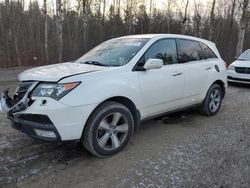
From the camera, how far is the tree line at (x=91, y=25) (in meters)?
17.5

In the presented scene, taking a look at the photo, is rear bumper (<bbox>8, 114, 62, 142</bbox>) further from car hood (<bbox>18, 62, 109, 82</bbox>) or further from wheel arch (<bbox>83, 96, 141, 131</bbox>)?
wheel arch (<bbox>83, 96, 141, 131</bbox>)

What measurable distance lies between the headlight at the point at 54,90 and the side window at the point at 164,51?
150cm

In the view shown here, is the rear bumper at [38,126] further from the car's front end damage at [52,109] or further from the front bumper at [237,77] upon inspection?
the front bumper at [237,77]

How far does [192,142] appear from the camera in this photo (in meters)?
4.48

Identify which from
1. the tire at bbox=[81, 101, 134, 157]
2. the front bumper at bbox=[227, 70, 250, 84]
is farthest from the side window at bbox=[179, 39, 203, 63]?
the front bumper at bbox=[227, 70, 250, 84]

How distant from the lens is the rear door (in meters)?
5.05

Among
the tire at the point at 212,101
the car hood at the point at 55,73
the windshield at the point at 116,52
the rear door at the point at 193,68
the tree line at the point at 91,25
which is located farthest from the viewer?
the tree line at the point at 91,25

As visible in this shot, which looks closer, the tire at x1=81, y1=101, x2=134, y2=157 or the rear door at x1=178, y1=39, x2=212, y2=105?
the tire at x1=81, y1=101, x2=134, y2=157

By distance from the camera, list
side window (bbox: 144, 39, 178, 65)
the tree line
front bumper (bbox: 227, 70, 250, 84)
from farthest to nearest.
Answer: the tree line
front bumper (bbox: 227, 70, 250, 84)
side window (bbox: 144, 39, 178, 65)

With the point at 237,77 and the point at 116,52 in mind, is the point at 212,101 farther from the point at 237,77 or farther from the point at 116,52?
the point at 237,77

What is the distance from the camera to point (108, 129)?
3.81 meters

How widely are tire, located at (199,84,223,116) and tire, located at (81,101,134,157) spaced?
2.32 meters

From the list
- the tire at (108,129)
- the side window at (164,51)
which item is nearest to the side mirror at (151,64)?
the side window at (164,51)

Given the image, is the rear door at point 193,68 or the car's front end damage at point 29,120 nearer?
the car's front end damage at point 29,120
